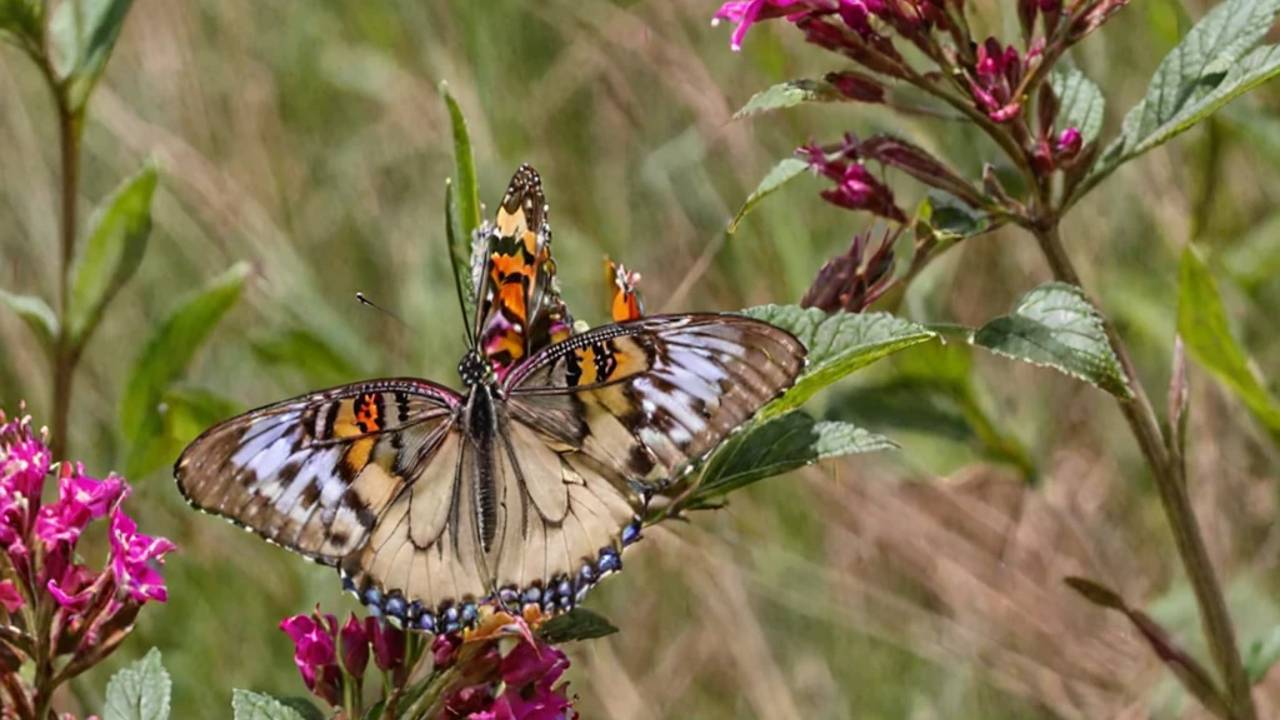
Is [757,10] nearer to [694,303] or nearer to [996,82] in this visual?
[996,82]

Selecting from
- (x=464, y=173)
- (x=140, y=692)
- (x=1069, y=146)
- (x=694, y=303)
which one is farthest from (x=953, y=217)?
(x=694, y=303)

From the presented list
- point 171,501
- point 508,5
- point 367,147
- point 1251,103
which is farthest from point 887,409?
point 367,147

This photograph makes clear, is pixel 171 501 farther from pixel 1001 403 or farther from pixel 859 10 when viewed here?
pixel 859 10

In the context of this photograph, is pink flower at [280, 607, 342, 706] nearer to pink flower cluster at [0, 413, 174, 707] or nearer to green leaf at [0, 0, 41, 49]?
pink flower cluster at [0, 413, 174, 707]

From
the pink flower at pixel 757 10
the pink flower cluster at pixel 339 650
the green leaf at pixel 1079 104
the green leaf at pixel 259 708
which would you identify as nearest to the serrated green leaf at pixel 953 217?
the green leaf at pixel 1079 104

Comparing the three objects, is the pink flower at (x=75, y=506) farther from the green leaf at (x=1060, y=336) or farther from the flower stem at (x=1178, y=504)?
the flower stem at (x=1178, y=504)

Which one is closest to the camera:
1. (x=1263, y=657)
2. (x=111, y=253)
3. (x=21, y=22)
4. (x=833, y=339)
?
(x=833, y=339)
